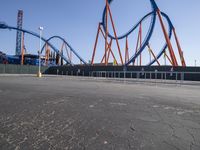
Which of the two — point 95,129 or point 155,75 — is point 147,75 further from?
point 95,129

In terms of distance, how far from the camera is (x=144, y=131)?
390 cm

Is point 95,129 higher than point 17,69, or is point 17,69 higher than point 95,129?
point 17,69

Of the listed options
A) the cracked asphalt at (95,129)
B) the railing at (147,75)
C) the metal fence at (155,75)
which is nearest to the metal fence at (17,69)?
the railing at (147,75)

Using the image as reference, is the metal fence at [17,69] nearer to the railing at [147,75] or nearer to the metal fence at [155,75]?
the railing at [147,75]

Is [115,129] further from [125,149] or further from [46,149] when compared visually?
[46,149]

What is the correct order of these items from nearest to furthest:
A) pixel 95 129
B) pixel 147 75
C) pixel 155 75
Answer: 1. pixel 95 129
2. pixel 155 75
3. pixel 147 75

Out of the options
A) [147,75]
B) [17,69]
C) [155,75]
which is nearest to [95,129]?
[155,75]

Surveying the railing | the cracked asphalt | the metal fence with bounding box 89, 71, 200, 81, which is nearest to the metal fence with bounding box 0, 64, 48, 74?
the railing

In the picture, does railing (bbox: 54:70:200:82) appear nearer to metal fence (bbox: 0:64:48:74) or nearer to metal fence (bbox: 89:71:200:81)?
metal fence (bbox: 89:71:200:81)

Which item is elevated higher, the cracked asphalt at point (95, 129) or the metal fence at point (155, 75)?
the metal fence at point (155, 75)

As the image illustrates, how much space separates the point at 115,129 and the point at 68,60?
63192 mm

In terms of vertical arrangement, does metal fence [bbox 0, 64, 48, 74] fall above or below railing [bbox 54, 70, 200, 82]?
above

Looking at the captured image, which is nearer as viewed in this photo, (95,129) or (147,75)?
(95,129)

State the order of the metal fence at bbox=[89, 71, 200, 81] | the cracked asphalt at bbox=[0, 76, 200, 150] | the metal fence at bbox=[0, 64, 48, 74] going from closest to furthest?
the cracked asphalt at bbox=[0, 76, 200, 150]
the metal fence at bbox=[89, 71, 200, 81]
the metal fence at bbox=[0, 64, 48, 74]
